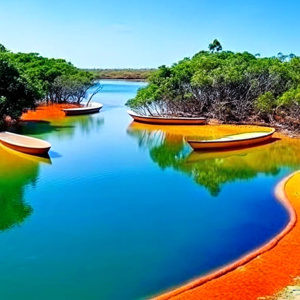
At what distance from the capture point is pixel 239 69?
30359 millimetres

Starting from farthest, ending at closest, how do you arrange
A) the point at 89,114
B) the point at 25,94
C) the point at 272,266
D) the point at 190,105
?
the point at 89,114
the point at 190,105
the point at 25,94
the point at 272,266

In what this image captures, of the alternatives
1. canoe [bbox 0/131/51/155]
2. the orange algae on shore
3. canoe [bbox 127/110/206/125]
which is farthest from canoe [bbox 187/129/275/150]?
the orange algae on shore

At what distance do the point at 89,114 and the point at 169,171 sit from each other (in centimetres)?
1972

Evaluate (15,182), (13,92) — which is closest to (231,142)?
(15,182)

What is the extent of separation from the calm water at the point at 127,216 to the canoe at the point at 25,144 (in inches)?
18.3

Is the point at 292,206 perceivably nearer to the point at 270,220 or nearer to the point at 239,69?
the point at 270,220

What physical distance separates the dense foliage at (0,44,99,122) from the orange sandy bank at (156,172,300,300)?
18741 millimetres

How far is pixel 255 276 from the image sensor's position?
826cm

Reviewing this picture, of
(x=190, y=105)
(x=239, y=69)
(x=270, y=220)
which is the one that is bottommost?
(x=270, y=220)

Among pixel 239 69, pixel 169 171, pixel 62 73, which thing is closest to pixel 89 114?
pixel 62 73

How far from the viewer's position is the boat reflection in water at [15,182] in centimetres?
1181

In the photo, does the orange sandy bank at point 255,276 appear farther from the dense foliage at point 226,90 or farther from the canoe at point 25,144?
the dense foliage at point 226,90

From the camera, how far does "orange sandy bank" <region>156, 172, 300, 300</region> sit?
7575mm

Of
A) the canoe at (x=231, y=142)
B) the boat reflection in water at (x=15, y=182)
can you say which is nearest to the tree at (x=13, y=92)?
the boat reflection in water at (x=15, y=182)
